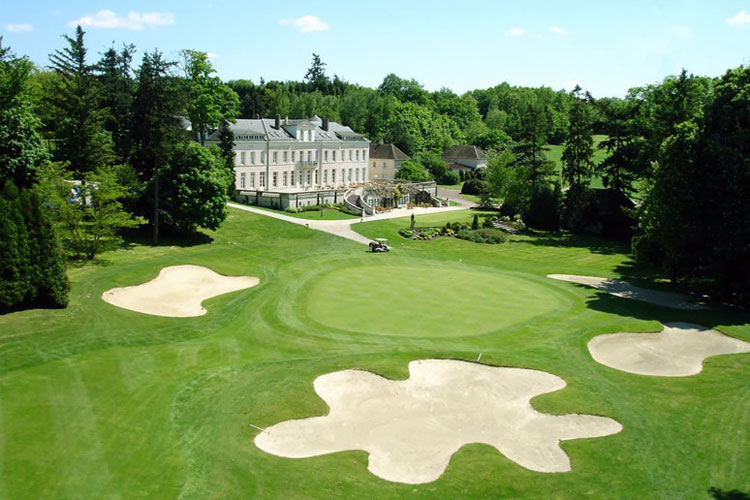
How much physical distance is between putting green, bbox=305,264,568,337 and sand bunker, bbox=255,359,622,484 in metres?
5.42

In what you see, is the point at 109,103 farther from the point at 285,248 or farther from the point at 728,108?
the point at 728,108

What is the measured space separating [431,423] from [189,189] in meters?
37.0

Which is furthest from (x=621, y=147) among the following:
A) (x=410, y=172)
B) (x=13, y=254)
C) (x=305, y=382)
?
(x=13, y=254)

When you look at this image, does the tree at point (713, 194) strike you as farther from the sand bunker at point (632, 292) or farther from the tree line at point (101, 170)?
the tree line at point (101, 170)

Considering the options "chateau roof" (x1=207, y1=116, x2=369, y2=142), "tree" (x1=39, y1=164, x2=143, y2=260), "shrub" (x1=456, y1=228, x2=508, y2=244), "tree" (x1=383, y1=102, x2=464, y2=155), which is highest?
"tree" (x1=383, y1=102, x2=464, y2=155)

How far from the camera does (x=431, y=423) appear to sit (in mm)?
20219

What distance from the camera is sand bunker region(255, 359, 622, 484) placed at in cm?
1823

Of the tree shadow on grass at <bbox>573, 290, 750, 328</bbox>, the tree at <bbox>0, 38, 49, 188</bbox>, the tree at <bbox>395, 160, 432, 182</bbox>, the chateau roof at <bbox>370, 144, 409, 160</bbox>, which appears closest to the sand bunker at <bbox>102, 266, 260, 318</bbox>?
the tree at <bbox>0, 38, 49, 188</bbox>

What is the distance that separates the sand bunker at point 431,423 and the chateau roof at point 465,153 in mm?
104693

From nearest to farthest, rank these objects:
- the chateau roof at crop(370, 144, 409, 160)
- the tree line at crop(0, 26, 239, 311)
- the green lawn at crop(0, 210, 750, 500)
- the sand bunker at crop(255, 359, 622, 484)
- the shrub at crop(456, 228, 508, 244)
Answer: the green lawn at crop(0, 210, 750, 500), the sand bunker at crop(255, 359, 622, 484), the tree line at crop(0, 26, 239, 311), the shrub at crop(456, 228, 508, 244), the chateau roof at crop(370, 144, 409, 160)

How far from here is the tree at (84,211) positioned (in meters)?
41.2

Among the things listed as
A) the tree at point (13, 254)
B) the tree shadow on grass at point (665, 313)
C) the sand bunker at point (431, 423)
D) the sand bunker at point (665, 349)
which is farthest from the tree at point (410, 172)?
the sand bunker at point (431, 423)

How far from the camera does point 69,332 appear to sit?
2803 cm

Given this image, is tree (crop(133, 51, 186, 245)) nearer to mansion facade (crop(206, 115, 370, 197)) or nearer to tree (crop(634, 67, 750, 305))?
mansion facade (crop(206, 115, 370, 197))
